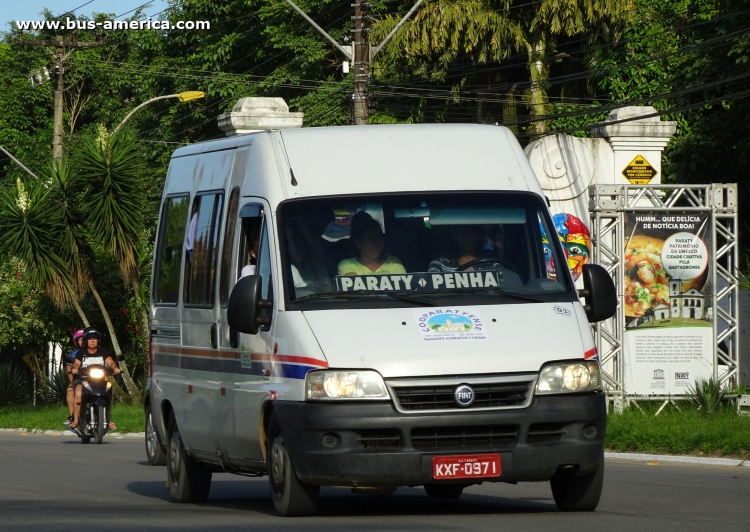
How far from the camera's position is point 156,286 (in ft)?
41.3

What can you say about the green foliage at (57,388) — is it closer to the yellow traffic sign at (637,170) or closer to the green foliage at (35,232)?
the green foliage at (35,232)

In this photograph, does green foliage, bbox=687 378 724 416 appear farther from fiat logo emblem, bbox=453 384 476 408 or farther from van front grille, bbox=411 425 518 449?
fiat logo emblem, bbox=453 384 476 408

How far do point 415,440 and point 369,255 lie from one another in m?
1.28

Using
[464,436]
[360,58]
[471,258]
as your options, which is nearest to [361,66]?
[360,58]

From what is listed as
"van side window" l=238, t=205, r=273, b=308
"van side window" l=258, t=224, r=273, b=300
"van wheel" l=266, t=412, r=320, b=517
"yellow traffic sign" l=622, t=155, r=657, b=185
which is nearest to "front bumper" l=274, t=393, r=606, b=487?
"van wheel" l=266, t=412, r=320, b=517

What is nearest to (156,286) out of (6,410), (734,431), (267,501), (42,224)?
(267,501)

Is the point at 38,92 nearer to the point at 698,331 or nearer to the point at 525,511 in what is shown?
the point at 698,331

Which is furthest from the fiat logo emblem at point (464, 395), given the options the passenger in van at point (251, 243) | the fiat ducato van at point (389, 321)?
the passenger in van at point (251, 243)

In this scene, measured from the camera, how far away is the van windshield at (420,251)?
9.38m

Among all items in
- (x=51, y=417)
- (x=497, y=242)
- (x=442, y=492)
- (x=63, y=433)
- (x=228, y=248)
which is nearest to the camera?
(x=497, y=242)

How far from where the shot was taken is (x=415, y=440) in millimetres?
8859

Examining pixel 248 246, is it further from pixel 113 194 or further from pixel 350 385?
pixel 113 194

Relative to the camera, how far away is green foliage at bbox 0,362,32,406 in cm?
3709

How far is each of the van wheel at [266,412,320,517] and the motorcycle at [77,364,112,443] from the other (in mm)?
13716
